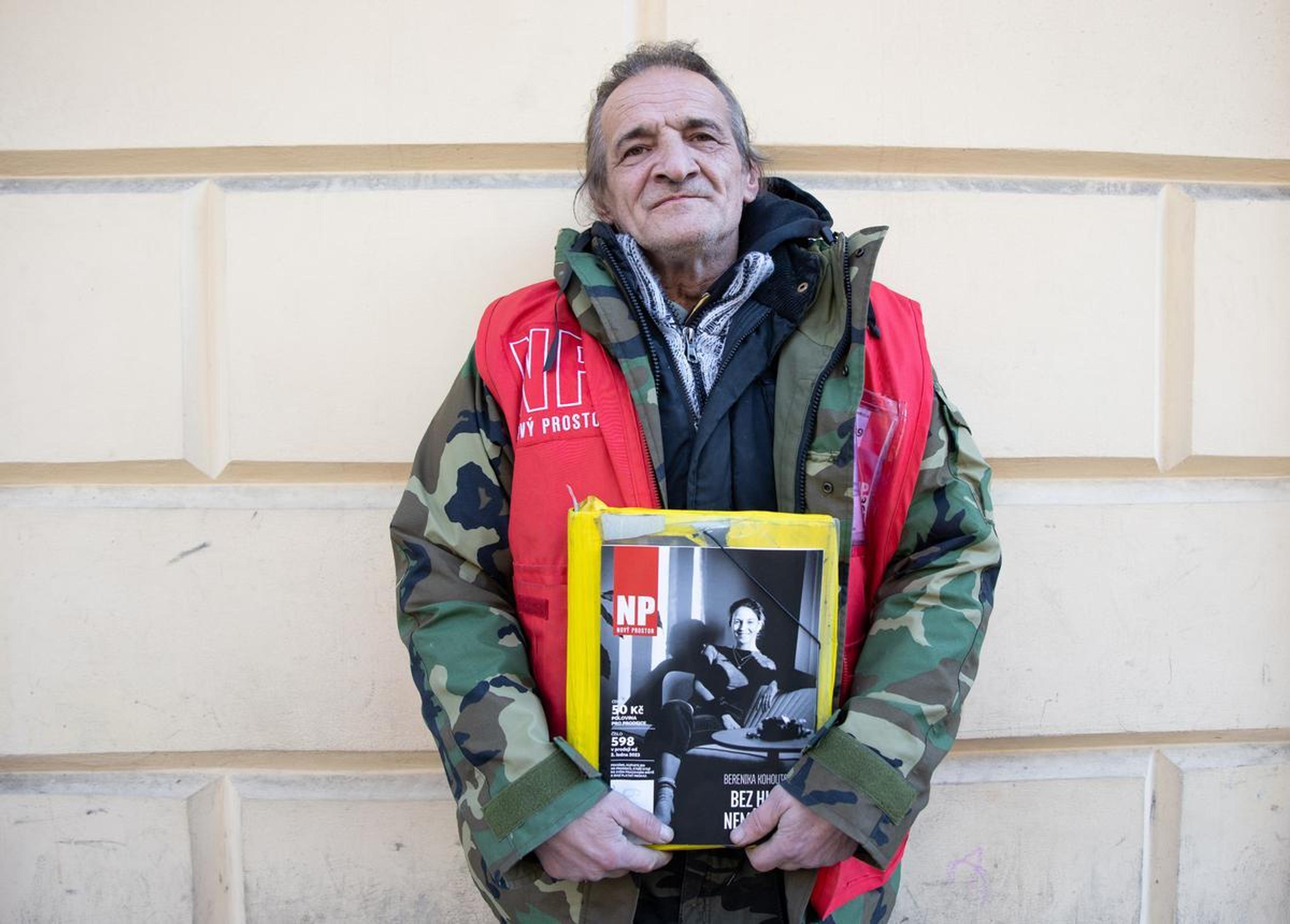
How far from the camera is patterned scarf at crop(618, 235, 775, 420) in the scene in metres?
1.47

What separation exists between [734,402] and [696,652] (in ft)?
1.30

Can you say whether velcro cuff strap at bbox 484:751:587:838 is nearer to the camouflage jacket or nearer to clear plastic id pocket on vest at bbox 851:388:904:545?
the camouflage jacket

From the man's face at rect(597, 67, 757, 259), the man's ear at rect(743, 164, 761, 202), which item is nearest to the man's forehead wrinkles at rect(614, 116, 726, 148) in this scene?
the man's face at rect(597, 67, 757, 259)

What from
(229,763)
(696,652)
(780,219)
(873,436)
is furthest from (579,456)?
(229,763)

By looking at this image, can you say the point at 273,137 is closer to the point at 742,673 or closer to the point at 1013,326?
the point at 742,673

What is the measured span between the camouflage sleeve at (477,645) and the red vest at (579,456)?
0.04 metres

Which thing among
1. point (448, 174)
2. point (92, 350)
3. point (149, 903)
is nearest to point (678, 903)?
point (149, 903)

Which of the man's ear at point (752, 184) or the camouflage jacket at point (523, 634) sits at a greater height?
the man's ear at point (752, 184)

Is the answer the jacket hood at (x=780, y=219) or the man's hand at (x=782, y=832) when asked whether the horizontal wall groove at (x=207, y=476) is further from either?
the man's hand at (x=782, y=832)

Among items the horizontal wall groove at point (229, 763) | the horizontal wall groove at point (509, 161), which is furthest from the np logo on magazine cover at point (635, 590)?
the horizontal wall groove at point (509, 161)

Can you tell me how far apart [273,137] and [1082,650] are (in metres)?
2.02

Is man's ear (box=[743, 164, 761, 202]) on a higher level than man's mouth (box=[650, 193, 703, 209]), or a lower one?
higher

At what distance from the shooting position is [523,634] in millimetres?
1446

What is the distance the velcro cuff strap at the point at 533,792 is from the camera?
1257 millimetres
